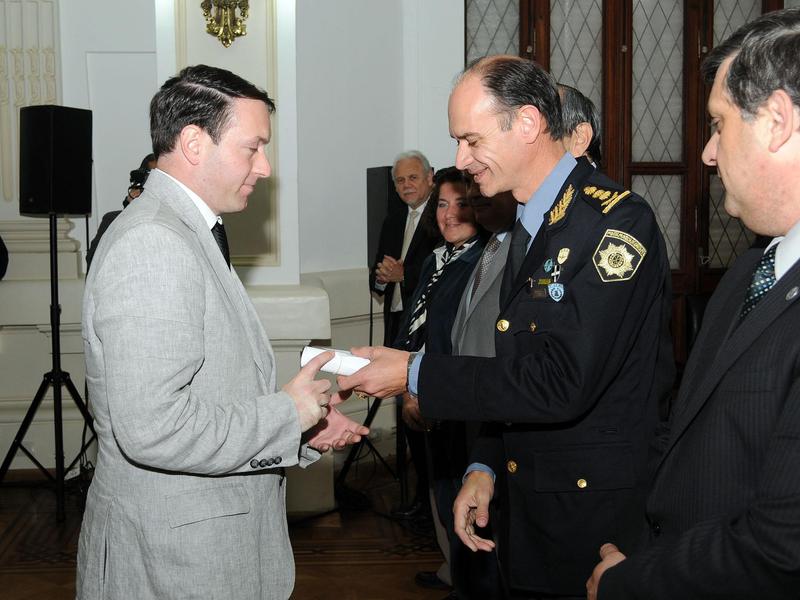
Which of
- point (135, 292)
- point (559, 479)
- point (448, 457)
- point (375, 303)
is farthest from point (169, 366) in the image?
point (375, 303)

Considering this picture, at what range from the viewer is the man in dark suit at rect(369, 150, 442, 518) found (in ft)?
14.5

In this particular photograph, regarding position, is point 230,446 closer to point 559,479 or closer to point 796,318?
point 559,479

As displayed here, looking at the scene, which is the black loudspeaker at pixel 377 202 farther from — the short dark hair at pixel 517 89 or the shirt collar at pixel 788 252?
the shirt collar at pixel 788 252

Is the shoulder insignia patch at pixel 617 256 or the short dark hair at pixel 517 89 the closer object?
the shoulder insignia patch at pixel 617 256

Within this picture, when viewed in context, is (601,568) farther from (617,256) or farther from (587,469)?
(617,256)

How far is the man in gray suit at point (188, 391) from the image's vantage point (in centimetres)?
144

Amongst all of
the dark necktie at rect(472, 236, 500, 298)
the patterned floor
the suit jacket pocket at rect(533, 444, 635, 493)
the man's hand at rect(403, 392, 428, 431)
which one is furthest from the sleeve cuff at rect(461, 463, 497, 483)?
the patterned floor

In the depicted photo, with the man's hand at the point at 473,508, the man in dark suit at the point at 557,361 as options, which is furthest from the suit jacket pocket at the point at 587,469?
the man's hand at the point at 473,508

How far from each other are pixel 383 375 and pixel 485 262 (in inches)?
25.3

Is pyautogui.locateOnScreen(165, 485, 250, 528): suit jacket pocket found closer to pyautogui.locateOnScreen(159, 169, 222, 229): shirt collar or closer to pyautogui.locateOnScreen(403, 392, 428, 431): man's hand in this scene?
pyautogui.locateOnScreen(159, 169, 222, 229): shirt collar

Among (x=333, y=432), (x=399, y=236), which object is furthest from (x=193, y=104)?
(x=399, y=236)

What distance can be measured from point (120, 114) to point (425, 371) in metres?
4.36

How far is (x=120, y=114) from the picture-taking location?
17.9 ft

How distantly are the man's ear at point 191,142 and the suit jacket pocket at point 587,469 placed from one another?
920mm
